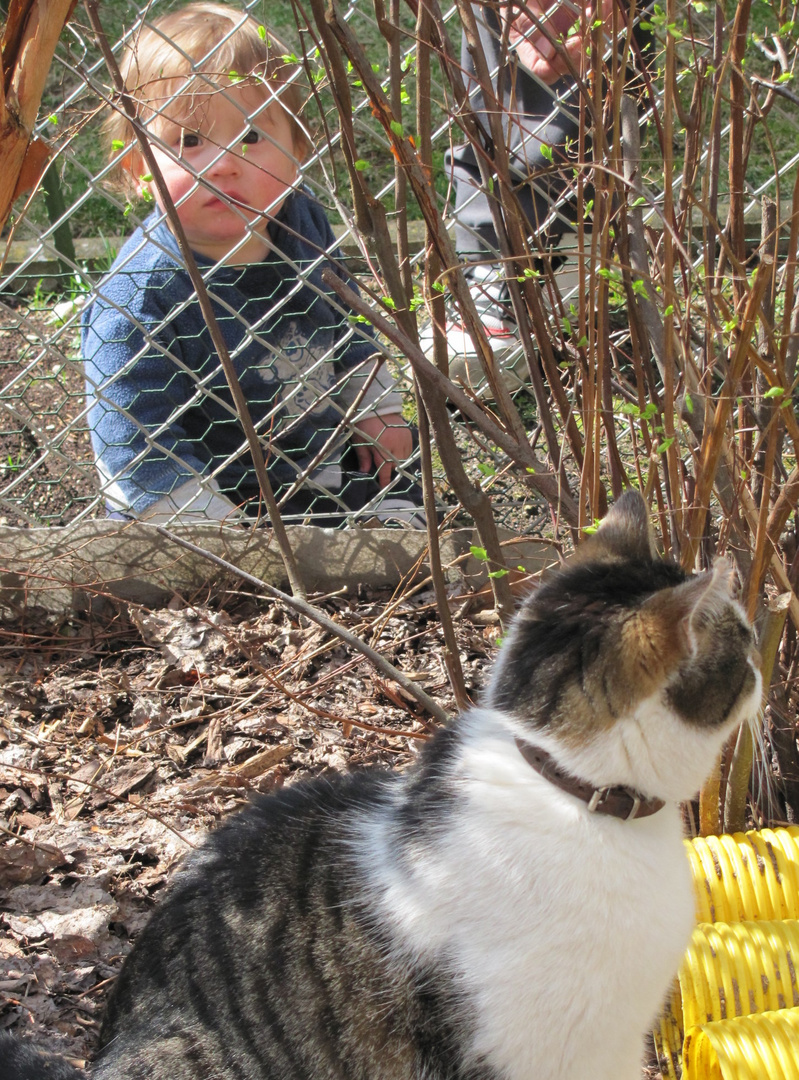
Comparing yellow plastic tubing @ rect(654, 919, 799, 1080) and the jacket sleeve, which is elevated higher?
the jacket sleeve

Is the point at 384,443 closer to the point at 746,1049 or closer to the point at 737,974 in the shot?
the point at 737,974

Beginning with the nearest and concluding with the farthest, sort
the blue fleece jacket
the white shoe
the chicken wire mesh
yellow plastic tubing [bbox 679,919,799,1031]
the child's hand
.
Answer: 1. yellow plastic tubing [bbox 679,919,799,1031]
2. the chicken wire mesh
3. the blue fleece jacket
4. the white shoe
5. the child's hand

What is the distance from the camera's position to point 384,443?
11.2 ft

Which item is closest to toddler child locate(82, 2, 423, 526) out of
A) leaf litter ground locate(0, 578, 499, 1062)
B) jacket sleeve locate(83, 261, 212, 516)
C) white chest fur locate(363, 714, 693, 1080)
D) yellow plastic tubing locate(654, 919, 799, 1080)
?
jacket sleeve locate(83, 261, 212, 516)

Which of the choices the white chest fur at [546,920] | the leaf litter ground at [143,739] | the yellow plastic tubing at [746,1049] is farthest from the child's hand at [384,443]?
the yellow plastic tubing at [746,1049]

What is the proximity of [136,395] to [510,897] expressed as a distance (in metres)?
2.12

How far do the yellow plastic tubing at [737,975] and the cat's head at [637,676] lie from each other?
0.46 metres

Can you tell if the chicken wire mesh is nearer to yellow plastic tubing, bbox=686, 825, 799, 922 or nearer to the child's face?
the child's face

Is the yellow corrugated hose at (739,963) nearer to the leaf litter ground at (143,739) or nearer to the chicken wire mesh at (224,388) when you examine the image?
the leaf litter ground at (143,739)

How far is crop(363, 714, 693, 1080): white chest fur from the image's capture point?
4.60 ft

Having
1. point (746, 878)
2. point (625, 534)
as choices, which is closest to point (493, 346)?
point (625, 534)

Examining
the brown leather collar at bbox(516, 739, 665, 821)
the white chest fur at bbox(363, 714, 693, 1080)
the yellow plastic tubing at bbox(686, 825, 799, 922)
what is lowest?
the yellow plastic tubing at bbox(686, 825, 799, 922)

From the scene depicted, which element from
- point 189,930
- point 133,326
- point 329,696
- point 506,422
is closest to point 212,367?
point 133,326

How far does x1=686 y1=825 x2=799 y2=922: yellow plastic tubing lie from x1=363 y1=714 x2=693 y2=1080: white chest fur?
319 millimetres
